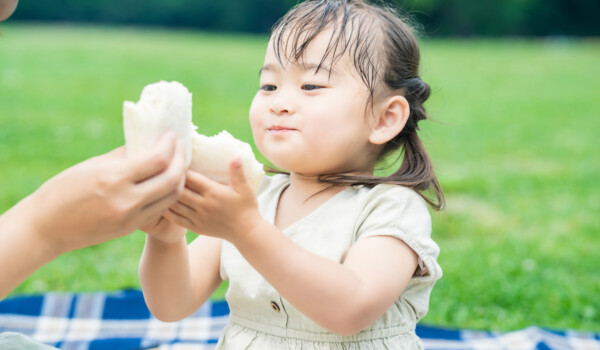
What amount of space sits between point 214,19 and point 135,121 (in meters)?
44.3

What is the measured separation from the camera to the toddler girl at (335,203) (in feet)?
5.81

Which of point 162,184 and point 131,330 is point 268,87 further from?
point 131,330

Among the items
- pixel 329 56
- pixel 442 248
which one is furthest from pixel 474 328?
pixel 329 56

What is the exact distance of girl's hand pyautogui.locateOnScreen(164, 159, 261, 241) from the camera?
1.47 metres

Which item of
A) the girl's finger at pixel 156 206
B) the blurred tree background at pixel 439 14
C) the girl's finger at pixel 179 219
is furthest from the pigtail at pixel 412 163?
the blurred tree background at pixel 439 14

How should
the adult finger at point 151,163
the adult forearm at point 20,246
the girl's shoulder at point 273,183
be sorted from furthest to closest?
the girl's shoulder at point 273,183 → the adult forearm at point 20,246 → the adult finger at point 151,163

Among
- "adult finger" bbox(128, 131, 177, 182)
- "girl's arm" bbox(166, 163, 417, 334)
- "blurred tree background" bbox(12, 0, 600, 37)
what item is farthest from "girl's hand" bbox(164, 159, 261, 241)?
"blurred tree background" bbox(12, 0, 600, 37)

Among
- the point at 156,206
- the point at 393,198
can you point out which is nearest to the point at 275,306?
the point at 393,198

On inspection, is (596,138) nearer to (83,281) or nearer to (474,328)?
(474,328)

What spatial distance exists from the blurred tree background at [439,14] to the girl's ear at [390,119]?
3763 cm

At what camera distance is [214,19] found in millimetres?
44438

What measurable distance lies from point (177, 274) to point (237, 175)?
0.62 metres

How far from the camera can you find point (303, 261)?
5.31 ft

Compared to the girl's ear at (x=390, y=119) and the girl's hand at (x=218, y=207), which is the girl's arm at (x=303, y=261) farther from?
the girl's ear at (x=390, y=119)
